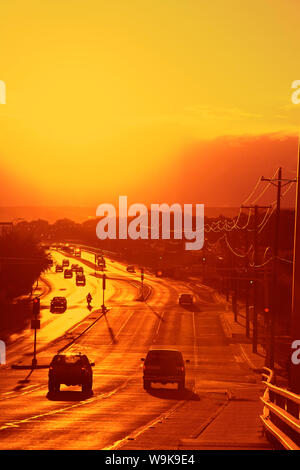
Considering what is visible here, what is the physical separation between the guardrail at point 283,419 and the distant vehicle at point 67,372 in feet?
54.6

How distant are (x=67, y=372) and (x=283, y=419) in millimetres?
23622

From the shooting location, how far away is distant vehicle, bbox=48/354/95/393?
117 ft

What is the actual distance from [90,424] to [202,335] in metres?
59.4

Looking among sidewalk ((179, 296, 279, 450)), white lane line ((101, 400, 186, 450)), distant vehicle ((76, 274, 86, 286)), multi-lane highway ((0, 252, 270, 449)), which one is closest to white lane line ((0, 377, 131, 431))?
multi-lane highway ((0, 252, 270, 449))

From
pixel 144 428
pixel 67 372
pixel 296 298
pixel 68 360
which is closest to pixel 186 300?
pixel 68 360

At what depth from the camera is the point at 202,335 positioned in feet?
269

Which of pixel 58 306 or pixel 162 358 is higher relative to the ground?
pixel 162 358

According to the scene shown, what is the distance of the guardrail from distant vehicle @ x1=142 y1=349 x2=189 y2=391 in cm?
1927

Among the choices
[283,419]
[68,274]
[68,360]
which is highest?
[283,419]

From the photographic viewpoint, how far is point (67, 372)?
3572 centimetres

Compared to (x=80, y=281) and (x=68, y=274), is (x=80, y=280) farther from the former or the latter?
(x=68, y=274)

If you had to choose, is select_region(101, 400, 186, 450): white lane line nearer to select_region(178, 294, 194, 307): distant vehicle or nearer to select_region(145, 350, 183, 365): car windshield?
select_region(145, 350, 183, 365): car windshield
